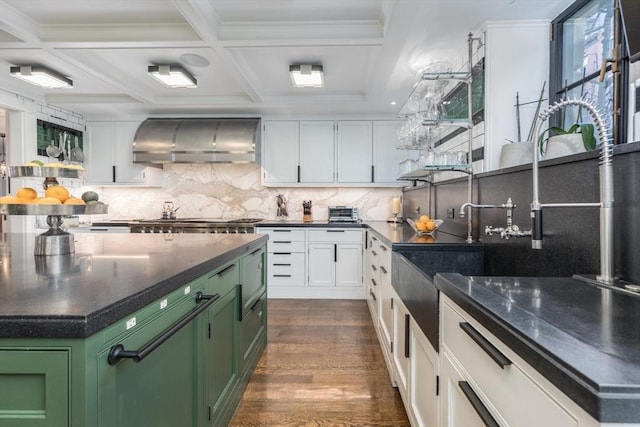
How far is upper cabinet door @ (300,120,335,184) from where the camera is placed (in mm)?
4566

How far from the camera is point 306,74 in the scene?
126 inches

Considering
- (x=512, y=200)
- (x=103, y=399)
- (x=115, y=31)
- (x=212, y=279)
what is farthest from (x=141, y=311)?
(x=115, y=31)

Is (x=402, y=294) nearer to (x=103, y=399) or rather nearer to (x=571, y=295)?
(x=571, y=295)

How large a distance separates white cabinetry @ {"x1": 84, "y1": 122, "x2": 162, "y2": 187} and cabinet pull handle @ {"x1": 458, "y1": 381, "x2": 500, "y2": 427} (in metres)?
4.70

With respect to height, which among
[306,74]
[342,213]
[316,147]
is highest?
[306,74]

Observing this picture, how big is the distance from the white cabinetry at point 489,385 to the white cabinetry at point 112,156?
460cm

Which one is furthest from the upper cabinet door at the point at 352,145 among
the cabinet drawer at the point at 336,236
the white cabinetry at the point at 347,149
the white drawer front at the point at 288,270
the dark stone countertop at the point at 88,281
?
the dark stone countertop at the point at 88,281

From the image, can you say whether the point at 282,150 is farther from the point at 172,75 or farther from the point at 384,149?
Answer: the point at 172,75

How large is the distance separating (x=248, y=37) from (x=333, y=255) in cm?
258

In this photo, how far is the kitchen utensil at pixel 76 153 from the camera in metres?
4.36

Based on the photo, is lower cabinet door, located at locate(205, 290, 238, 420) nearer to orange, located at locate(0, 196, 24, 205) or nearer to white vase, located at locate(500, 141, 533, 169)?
orange, located at locate(0, 196, 24, 205)

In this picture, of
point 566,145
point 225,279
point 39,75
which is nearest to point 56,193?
point 225,279

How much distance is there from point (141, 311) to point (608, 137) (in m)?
1.53

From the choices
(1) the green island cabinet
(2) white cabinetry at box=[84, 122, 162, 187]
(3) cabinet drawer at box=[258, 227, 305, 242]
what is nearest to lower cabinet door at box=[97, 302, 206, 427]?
(1) the green island cabinet
